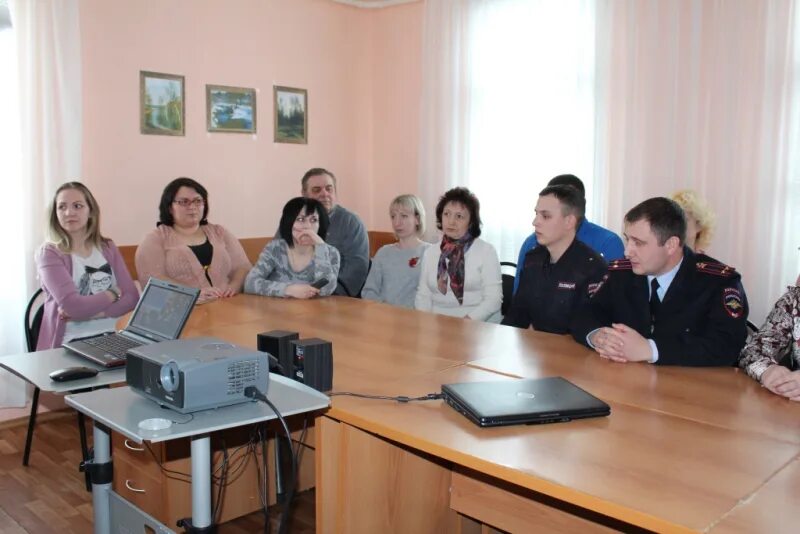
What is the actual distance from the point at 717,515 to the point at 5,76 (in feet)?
12.7

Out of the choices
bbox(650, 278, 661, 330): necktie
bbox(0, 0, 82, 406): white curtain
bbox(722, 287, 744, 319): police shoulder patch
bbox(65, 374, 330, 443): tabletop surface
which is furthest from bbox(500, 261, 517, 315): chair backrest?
bbox(0, 0, 82, 406): white curtain

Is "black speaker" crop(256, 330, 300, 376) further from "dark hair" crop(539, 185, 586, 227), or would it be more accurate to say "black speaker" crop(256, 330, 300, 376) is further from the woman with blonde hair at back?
the woman with blonde hair at back

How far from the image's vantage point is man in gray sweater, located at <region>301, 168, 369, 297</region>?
172 inches

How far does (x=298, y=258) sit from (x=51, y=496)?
1.50 meters

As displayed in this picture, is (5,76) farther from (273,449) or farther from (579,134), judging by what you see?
(579,134)

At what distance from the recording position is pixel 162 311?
254cm

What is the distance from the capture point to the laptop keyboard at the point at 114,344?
7.61 ft

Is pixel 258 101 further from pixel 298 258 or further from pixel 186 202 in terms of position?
pixel 298 258

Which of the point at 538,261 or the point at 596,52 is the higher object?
the point at 596,52

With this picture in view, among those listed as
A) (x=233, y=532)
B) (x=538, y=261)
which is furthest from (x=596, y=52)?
(x=233, y=532)

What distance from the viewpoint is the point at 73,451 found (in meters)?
3.69

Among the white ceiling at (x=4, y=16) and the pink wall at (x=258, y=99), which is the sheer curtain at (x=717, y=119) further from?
the white ceiling at (x=4, y=16)

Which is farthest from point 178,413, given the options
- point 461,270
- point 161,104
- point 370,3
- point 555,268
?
point 370,3

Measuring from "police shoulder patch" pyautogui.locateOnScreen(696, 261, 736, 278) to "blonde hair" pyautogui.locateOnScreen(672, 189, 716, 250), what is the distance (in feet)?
3.63
